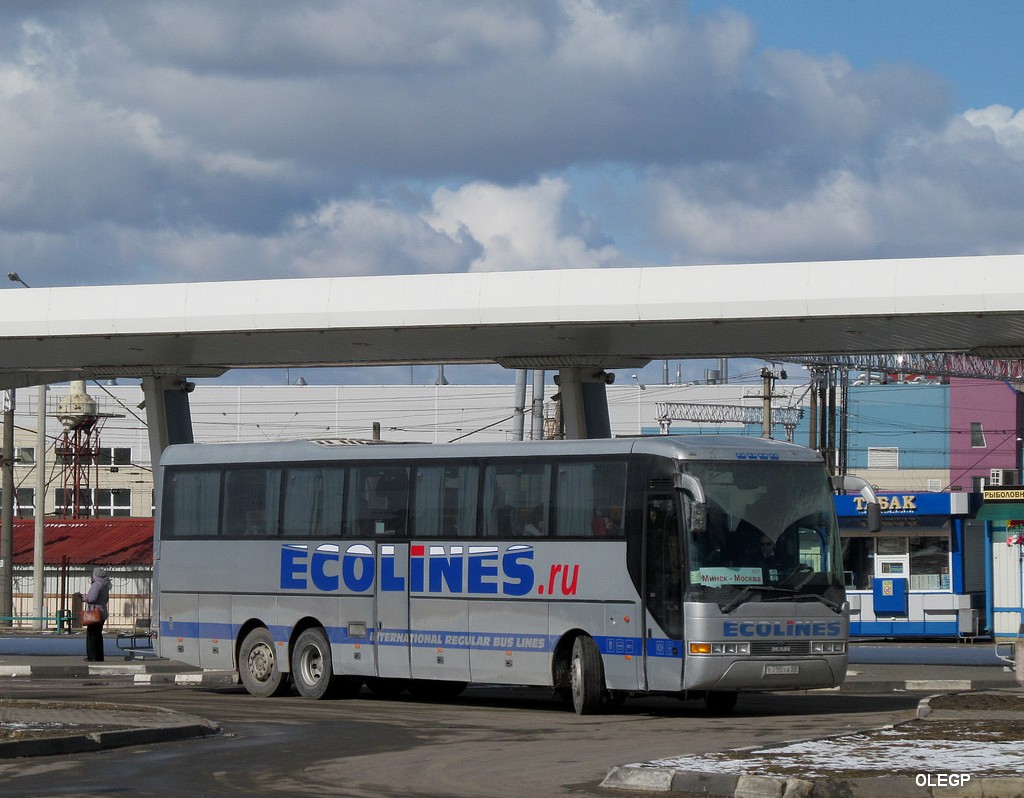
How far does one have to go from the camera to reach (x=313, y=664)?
20.5m

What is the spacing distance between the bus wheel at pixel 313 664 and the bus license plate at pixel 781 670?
581 cm

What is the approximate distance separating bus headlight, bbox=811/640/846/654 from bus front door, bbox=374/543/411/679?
4877 mm

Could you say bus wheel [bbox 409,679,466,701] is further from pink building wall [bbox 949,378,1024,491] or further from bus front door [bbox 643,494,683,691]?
pink building wall [bbox 949,378,1024,491]

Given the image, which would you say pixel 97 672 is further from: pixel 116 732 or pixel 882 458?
pixel 882 458

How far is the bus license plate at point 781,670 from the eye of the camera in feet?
55.5

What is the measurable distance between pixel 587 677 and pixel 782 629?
214cm

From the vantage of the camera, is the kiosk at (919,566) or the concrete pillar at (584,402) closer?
the concrete pillar at (584,402)

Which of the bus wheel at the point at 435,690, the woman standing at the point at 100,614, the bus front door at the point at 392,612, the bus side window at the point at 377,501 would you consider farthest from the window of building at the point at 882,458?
the bus front door at the point at 392,612

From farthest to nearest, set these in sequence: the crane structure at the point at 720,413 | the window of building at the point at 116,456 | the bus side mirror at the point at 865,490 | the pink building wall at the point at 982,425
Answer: the window of building at the point at 116,456
the pink building wall at the point at 982,425
the crane structure at the point at 720,413
the bus side mirror at the point at 865,490

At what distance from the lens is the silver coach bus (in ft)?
56.1

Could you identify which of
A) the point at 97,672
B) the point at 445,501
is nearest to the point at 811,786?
the point at 445,501

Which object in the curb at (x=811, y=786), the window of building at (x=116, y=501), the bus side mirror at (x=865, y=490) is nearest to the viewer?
the curb at (x=811, y=786)

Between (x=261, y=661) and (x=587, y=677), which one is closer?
(x=587, y=677)

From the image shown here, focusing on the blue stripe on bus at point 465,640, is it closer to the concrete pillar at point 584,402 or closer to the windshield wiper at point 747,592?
the windshield wiper at point 747,592
